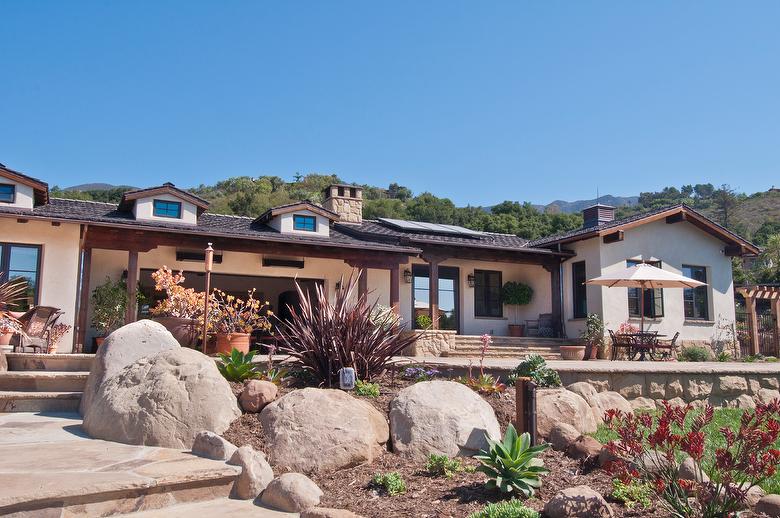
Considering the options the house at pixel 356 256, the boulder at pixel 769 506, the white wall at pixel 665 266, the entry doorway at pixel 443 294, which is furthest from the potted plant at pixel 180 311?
the white wall at pixel 665 266

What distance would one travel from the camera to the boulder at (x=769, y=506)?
11.7 ft

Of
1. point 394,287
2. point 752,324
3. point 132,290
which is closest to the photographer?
point 132,290

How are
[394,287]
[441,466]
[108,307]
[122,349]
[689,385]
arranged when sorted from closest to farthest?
1. [441,466]
2. [122,349]
3. [689,385]
4. [108,307]
5. [394,287]

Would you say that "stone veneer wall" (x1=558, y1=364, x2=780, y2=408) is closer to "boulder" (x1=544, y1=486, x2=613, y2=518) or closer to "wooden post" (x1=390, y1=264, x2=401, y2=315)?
"boulder" (x1=544, y1=486, x2=613, y2=518)

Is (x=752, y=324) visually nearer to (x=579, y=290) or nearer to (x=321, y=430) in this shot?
(x=579, y=290)

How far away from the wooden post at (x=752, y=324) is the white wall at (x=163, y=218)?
49.3ft

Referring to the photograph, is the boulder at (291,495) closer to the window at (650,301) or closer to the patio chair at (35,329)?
the patio chair at (35,329)

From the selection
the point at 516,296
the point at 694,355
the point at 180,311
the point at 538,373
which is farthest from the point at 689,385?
the point at 516,296

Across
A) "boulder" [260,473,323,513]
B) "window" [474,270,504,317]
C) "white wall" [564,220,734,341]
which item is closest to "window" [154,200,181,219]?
"window" [474,270,504,317]

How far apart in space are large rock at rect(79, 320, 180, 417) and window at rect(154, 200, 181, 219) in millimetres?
7873

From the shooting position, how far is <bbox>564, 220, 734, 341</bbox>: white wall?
16219mm

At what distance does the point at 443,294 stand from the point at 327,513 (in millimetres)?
13744

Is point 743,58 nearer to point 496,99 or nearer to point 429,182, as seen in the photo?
point 496,99

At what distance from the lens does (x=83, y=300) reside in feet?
38.9
